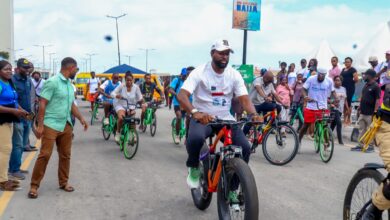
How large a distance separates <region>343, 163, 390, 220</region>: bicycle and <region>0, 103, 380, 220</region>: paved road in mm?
1149

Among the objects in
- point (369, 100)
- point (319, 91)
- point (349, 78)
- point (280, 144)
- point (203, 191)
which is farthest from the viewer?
point (349, 78)

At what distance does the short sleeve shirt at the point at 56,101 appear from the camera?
6637 millimetres

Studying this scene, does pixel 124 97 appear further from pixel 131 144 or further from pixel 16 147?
pixel 16 147

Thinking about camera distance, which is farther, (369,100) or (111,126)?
(111,126)

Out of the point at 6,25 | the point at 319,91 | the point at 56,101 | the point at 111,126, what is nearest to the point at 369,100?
the point at 319,91

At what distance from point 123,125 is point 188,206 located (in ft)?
15.2

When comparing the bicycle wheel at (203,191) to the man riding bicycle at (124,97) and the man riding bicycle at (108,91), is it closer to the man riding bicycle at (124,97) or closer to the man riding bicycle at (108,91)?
the man riding bicycle at (124,97)

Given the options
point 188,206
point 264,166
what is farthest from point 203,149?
point 264,166

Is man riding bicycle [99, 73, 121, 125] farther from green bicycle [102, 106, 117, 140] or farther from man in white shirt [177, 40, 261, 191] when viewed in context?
man in white shirt [177, 40, 261, 191]

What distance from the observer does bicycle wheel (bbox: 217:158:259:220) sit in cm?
426

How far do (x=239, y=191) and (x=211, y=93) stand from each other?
1507 mm

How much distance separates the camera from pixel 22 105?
8703mm

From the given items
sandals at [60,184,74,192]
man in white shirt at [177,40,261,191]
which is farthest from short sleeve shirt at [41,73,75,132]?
man in white shirt at [177,40,261,191]

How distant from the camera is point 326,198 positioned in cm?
656
